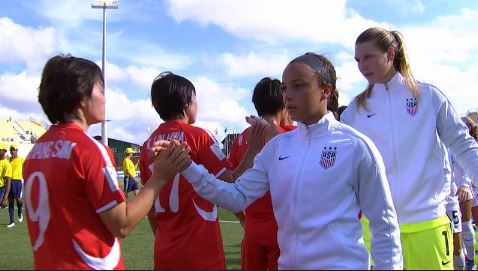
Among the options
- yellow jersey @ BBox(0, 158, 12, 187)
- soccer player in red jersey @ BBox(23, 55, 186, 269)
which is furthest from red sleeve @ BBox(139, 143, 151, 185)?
yellow jersey @ BBox(0, 158, 12, 187)

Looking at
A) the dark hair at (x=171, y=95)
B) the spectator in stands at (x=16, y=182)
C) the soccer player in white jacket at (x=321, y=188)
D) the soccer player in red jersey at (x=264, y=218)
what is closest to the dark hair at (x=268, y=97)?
the soccer player in red jersey at (x=264, y=218)

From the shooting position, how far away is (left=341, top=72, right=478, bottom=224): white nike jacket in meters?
3.16

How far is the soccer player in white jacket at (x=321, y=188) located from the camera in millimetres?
2441

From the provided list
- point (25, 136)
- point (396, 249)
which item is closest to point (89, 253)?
point (396, 249)

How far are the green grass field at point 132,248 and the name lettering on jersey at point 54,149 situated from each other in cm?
545

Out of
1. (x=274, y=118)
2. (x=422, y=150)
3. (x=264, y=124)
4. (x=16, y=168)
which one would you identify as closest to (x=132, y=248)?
(x=274, y=118)

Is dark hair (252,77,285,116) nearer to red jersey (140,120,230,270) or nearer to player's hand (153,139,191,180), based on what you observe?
red jersey (140,120,230,270)

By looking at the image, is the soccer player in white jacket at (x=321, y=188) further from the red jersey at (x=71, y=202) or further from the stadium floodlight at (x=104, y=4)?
the stadium floodlight at (x=104, y=4)

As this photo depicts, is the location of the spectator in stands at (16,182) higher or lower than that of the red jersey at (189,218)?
lower

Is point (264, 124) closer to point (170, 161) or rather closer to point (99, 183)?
point (170, 161)

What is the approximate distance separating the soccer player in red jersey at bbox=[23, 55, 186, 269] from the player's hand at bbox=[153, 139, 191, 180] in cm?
17

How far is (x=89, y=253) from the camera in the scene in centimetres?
226

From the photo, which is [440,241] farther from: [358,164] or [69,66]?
[69,66]

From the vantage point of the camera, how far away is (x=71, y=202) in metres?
2.25
